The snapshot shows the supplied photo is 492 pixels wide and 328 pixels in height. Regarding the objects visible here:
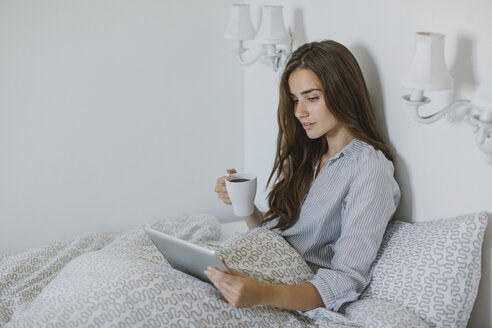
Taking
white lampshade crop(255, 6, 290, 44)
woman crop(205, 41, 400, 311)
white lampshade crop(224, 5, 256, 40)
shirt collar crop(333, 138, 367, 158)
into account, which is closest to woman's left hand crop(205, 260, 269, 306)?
woman crop(205, 41, 400, 311)

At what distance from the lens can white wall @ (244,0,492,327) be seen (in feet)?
4.15

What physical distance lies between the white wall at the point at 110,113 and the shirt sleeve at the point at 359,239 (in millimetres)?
1186

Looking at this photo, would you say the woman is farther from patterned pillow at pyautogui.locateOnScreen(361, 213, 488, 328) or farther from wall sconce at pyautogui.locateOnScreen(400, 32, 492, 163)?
wall sconce at pyautogui.locateOnScreen(400, 32, 492, 163)

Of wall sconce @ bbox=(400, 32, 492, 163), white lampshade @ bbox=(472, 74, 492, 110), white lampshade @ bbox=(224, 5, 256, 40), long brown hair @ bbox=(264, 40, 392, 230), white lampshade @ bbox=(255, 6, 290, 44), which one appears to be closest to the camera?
white lampshade @ bbox=(472, 74, 492, 110)

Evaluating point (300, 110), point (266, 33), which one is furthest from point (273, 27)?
point (300, 110)

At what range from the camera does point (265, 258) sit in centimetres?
146

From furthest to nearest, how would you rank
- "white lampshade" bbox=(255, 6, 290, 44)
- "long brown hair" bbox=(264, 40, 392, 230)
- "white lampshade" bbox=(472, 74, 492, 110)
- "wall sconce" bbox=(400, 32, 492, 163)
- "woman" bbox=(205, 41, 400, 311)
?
"white lampshade" bbox=(255, 6, 290, 44), "long brown hair" bbox=(264, 40, 392, 230), "woman" bbox=(205, 41, 400, 311), "wall sconce" bbox=(400, 32, 492, 163), "white lampshade" bbox=(472, 74, 492, 110)

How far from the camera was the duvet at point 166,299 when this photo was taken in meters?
1.20

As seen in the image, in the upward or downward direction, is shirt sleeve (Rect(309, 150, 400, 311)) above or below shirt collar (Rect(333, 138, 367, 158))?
below

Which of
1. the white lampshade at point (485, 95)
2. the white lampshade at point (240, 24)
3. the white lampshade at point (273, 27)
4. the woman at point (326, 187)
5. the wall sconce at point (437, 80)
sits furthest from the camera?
the white lampshade at point (240, 24)

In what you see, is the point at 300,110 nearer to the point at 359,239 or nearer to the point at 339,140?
the point at 339,140

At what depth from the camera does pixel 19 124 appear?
7.11 ft

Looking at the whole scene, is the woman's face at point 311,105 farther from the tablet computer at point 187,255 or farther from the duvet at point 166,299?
the tablet computer at point 187,255

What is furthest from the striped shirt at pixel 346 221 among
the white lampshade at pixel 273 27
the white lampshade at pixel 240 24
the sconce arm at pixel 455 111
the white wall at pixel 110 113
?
the white wall at pixel 110 113
